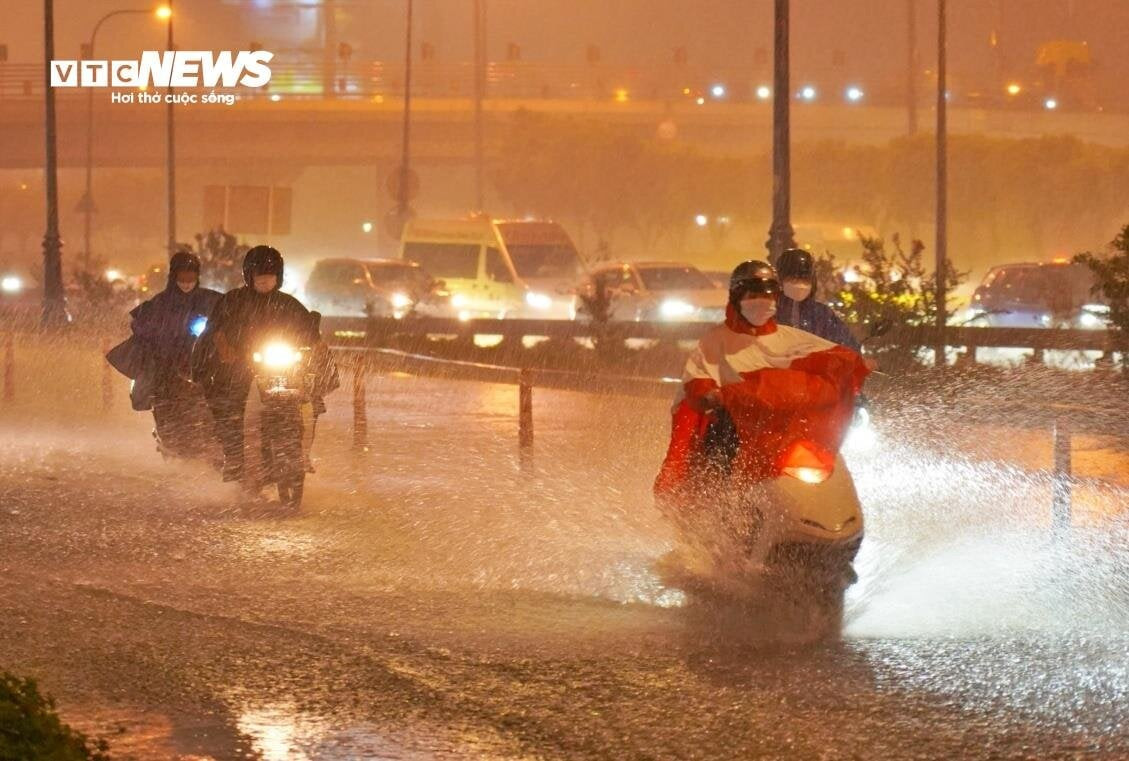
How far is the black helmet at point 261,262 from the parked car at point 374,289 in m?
23.1

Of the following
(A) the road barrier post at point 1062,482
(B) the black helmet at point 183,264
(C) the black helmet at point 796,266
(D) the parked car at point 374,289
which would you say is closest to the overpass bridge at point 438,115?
(D) the parked car at point 374,289

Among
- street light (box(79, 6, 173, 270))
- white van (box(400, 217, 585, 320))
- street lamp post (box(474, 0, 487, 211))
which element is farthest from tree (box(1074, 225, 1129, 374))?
street lamp post (box(474, 0, 487, 211))

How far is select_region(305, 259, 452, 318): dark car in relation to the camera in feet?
119

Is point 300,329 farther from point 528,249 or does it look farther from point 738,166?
point 738,166

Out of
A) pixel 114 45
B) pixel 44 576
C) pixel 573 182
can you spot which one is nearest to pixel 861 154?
pixel 573 182

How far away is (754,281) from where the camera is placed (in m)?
8.16

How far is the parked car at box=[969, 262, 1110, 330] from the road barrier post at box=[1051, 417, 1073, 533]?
17323 millimetres

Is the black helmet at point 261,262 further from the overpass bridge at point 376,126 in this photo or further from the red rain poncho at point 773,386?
the overpass bridge at point 376,126

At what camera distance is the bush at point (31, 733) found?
4886mm

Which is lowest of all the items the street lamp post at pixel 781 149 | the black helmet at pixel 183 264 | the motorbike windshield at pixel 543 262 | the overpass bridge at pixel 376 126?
the black helmet at pixel 183 264

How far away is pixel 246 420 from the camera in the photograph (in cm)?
1230

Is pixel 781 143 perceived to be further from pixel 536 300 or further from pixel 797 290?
pixel 536 300

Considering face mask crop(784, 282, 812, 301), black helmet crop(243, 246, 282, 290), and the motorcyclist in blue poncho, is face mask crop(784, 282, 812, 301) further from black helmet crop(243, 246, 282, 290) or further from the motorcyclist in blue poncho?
black helmet crop(243, 246, 282, 290)

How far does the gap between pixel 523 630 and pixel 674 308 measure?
25.9 m
